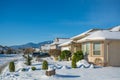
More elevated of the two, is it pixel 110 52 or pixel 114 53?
pixel 110 52

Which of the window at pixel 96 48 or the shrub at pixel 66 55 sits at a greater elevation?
the window at pixel 96 48

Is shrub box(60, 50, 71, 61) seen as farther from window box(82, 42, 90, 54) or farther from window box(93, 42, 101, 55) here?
window box(93, 42, 101, 55)

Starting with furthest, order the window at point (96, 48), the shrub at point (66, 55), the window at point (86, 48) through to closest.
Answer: the shrub at point (66, 55), the window at point (86, 48), the window at point (96, 48)

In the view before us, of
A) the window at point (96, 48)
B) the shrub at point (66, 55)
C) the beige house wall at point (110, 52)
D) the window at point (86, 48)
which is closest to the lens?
the beige house wall at point (110, 52)

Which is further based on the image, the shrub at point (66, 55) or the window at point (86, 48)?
the shrub at point (66, 55)

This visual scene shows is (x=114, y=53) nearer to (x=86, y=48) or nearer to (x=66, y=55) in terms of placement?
(x=86, y=48)

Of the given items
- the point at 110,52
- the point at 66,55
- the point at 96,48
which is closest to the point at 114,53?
the point at 110,52

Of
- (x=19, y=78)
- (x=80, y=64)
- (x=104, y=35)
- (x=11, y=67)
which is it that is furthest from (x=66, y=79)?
(x=104, y=35)

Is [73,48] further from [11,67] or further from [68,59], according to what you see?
[11,67]

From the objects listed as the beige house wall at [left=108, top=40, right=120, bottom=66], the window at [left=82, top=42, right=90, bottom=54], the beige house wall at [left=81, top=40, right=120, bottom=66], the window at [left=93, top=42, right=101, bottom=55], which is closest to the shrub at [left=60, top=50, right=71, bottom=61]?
the window at [left=82, top=42, right=90, bottom=54]

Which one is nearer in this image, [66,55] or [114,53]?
[114,53]

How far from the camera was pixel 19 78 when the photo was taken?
55.7 ft

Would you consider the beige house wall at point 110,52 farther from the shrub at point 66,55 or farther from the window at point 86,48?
the shrub at point 66,55

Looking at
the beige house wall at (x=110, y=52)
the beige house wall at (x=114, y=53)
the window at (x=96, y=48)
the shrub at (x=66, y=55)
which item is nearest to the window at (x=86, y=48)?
the window at (x=96, y=48)
